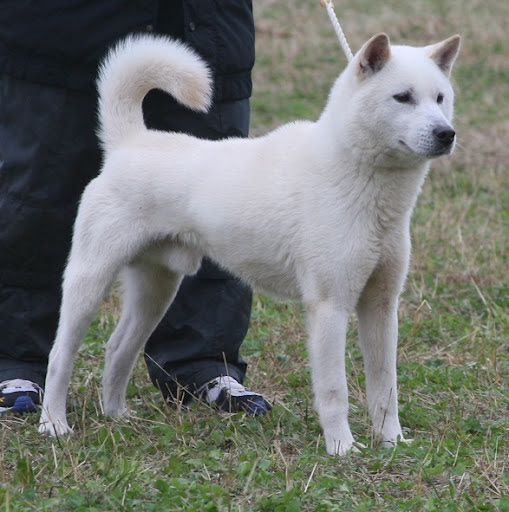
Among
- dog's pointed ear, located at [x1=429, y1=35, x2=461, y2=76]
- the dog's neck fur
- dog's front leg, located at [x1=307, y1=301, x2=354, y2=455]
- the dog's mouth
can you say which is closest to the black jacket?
the dog's neck fur

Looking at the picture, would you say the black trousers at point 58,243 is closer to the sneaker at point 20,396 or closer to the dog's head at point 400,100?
the sneaker at point 20,396

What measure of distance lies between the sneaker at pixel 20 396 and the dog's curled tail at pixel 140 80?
95cm

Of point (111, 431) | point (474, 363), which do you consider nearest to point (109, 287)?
point (111, 431)

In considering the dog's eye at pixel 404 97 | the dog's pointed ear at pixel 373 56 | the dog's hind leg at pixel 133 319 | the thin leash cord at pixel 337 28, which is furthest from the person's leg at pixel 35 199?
the dog's eye at pixel 404 97

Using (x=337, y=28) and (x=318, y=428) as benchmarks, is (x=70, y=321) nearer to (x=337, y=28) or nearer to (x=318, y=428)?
(x=318, y=428)

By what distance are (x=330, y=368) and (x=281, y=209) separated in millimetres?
530

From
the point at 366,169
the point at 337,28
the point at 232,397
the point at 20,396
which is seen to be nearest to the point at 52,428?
the point at 20,396

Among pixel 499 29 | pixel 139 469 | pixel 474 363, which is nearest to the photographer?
pixel 139 469

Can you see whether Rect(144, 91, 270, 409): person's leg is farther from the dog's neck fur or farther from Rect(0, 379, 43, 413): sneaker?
the dog's neck fur

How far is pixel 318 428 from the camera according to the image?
143 inches

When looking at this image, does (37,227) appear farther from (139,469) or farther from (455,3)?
(455,3)

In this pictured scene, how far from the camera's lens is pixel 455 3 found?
13.1m

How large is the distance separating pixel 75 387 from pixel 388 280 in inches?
55.9

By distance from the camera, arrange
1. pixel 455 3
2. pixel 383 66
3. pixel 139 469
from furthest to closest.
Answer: pixel 455 3 < pixel 383 66 < pixel 139 469
